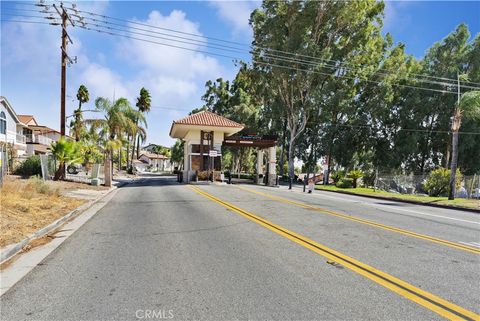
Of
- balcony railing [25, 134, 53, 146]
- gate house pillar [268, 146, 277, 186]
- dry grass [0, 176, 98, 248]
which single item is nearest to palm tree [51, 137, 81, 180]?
dry grass [0, 176, 98, 248]

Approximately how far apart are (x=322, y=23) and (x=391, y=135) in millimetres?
17526

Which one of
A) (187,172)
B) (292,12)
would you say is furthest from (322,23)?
(187,172)

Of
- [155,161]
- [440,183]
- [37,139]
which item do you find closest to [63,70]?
[440,183]

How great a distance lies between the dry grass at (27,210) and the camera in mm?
7719

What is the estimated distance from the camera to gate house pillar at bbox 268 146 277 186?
3662 centimetres

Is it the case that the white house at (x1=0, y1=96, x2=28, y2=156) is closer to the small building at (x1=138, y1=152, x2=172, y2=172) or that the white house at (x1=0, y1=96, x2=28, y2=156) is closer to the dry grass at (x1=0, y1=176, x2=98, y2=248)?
the dry grass at (x1=0, y1=176, x2=98, y2=248)

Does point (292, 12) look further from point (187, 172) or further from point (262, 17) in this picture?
point (187, 172)

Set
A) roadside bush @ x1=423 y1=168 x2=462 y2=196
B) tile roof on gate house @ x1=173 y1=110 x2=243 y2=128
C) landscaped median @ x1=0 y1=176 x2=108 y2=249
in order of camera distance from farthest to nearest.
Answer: tile roof on gate house @ x1=173 y1=110 x2=243 y2=128
roadside bush @ x1=423 y1=168 x2=462 y2=196
landscaped median @ x1=0 y1=176 x2=108 y2=249

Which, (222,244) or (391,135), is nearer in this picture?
(222,244)

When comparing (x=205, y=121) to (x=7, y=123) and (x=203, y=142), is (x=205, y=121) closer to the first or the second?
(x=203, y=142)

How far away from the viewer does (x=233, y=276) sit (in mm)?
5105

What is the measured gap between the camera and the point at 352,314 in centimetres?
388

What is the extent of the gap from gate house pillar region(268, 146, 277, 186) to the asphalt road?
27.6m

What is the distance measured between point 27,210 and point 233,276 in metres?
8.07
